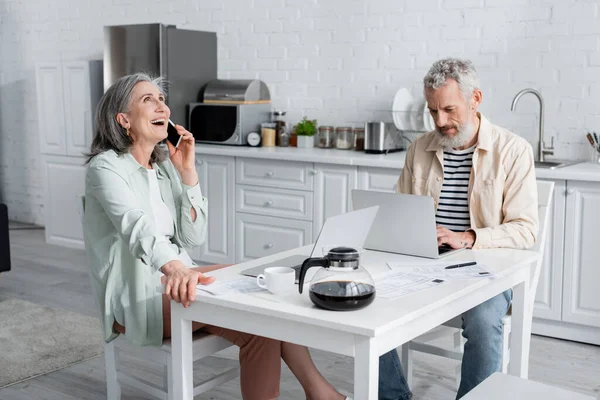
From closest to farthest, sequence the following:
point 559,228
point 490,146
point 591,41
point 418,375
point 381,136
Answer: point 490,146 < point 418,375 < point 559,228 < point 591,41 < point 381,136

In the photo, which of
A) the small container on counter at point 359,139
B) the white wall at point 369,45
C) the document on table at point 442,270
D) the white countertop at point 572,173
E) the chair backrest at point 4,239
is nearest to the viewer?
the document on table at point 442,270

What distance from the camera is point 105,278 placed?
A: 2.34 metres

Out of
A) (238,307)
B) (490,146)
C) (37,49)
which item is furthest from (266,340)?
(37,49)

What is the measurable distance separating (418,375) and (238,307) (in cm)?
161

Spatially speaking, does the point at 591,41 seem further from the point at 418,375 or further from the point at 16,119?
the point at 16,119

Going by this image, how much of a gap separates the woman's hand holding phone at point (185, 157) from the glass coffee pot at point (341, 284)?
92 centimetres

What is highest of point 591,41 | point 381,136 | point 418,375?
point 591,41

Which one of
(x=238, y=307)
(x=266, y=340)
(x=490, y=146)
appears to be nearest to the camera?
(x=238, y=307)

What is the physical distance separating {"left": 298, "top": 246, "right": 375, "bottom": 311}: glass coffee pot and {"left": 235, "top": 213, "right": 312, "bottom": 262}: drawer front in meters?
2.69

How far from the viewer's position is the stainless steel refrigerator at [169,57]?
5.06 metres

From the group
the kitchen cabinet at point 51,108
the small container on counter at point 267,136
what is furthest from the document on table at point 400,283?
the kitchen cabinet at point 51,108

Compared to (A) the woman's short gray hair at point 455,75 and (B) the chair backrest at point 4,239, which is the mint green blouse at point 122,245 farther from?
(B) the chair backrest at point 4,239

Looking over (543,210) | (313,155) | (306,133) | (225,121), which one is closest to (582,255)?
(543,210)

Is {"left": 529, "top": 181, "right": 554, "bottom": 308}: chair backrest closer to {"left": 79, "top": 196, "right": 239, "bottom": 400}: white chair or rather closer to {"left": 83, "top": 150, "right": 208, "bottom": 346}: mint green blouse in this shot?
{"left": 79, "top": 196, "right": 239, "bottom": 400}: white chair
